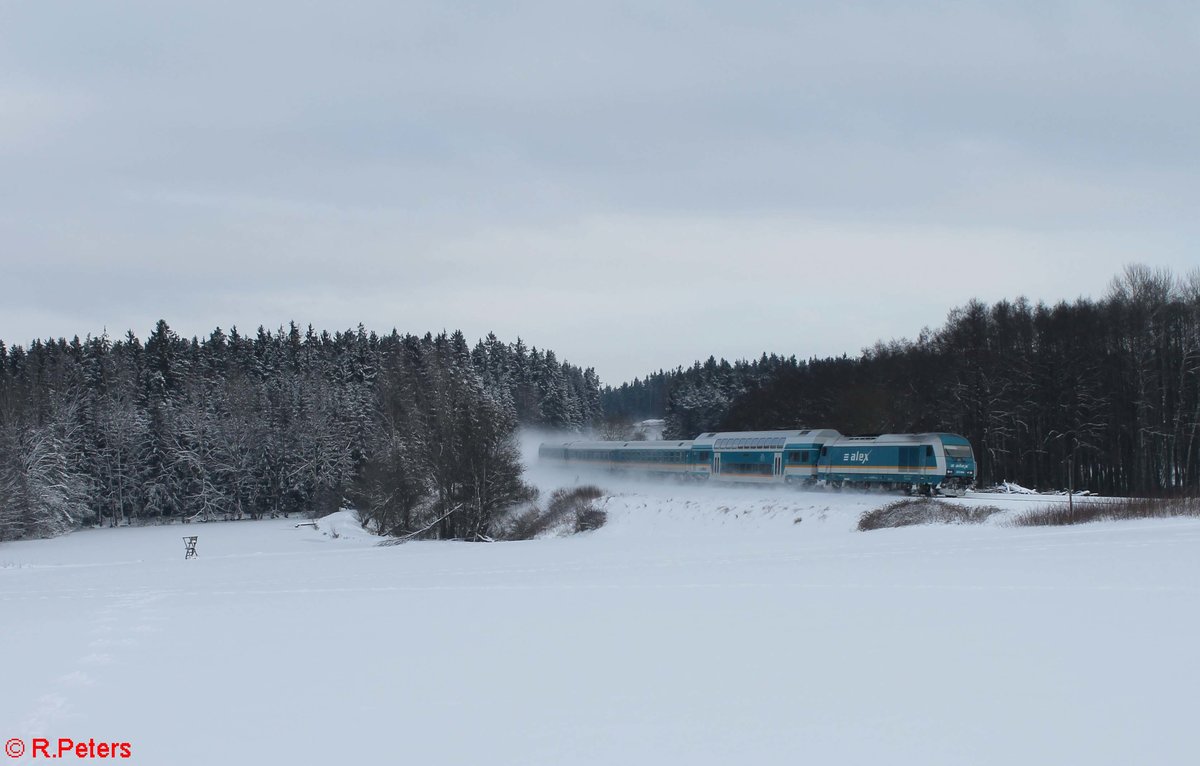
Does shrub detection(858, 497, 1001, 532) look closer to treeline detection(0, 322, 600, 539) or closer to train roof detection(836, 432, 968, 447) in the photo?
train roof detection(836, 432, 968, 447)

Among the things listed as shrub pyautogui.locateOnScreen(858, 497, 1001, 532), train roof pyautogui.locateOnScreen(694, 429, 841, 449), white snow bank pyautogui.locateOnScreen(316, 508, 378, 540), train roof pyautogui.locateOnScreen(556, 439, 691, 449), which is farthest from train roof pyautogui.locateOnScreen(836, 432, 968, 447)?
white snow bank pyautogui.locateOnScreen(316, 508, 378, 540)

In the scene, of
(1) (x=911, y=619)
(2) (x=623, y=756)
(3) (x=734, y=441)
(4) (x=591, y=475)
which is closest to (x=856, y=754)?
(2) (x=623, y=756)

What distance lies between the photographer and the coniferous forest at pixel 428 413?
184 ft

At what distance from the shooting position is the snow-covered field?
10.0 m

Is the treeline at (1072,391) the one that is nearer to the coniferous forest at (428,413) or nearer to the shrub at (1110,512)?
the coniferous forest at (428,413)

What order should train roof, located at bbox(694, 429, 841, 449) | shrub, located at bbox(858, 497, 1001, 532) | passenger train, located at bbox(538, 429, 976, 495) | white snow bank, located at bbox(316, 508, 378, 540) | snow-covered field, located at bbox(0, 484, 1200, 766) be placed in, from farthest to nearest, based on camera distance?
1. white snow bank, located at bbox(316, 508, 378, 540)
2. train roof, located at bbox(694, 429, 841, 449)
3. passenger train, located at bbox(538, 429, 976, 495)
4. shrub, located at bbox(858, 497, 1001, 532)
5. snow-covered field, located at bbox(0, 484, 1200, 766)

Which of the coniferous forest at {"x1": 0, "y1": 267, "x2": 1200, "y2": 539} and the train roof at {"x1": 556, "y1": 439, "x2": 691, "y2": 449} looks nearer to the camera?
the coniferous forest at {"x1": 0, "y1": 267, "x2": 1200, "y2": 539}

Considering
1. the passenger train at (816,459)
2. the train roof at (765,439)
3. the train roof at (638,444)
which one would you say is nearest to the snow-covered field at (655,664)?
the passenger train at (816,459)

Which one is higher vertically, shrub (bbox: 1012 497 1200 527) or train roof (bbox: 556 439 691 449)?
train roof (bbox: 556 439 691 449)

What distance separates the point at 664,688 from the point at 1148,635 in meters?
7.12

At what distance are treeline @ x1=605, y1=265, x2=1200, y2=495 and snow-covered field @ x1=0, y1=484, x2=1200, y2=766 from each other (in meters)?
36.0

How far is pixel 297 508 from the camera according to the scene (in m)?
93.5

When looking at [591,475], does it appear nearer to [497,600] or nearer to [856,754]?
[497,600]

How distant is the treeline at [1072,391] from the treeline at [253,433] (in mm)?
31724
